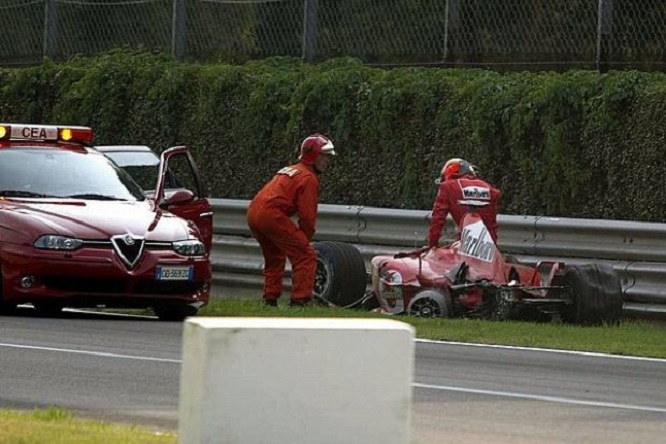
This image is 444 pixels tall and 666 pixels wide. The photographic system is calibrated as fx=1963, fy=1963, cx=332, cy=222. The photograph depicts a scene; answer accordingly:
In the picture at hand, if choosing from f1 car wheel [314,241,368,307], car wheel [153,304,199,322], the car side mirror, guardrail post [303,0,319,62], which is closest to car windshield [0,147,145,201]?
the car side mirror

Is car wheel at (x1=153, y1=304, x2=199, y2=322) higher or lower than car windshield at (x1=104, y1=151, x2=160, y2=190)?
lower

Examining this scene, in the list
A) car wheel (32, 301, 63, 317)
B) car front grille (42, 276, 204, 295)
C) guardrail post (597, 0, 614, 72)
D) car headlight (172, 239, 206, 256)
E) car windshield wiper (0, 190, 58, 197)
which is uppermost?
guardrail post (597, 0, 614, 72)

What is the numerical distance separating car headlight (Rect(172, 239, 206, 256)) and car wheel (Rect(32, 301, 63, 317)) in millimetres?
1111

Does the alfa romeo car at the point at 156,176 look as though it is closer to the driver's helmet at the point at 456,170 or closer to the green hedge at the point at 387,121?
the green hedge at the point at 387,121

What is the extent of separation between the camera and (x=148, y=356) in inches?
522

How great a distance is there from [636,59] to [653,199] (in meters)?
1.76

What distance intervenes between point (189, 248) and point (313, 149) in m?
2.39

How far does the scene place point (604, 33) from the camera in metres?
20.3

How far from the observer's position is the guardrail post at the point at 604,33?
20.1 meters

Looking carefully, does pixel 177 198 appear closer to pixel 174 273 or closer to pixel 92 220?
pixel 174 273

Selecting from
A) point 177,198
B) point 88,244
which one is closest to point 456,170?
point 177,198

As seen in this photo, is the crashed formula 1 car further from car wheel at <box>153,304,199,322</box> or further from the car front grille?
the car front grille

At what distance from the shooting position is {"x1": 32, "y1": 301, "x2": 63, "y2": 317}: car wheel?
650 inches

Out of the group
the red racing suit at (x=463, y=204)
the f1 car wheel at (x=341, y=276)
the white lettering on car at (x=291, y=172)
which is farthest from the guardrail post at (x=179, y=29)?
the red racing suit at (x=463, y=204)
